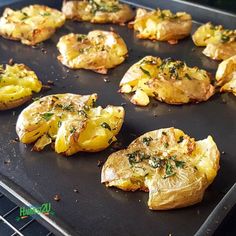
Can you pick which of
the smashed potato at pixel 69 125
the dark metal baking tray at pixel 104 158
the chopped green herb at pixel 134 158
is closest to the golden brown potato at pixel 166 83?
the dark metal baking tray at pixel 104 158

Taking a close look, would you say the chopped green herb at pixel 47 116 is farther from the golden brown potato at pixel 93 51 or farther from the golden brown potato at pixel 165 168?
the golden brown potato at pixel 93 51

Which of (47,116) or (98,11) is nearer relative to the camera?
(47,116)

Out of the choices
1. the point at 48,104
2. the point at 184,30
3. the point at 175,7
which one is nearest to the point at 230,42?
the point at 184,30

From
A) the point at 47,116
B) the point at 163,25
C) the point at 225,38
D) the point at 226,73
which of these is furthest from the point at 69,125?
the point at 225,38

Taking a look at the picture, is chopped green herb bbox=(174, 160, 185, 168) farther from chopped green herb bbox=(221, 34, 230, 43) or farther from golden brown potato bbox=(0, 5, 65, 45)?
golden brown potato bbox=(0, 5, 65, 45)

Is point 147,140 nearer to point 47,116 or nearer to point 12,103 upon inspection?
point 47,116

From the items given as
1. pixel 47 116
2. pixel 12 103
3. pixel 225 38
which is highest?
pixel 225 38
